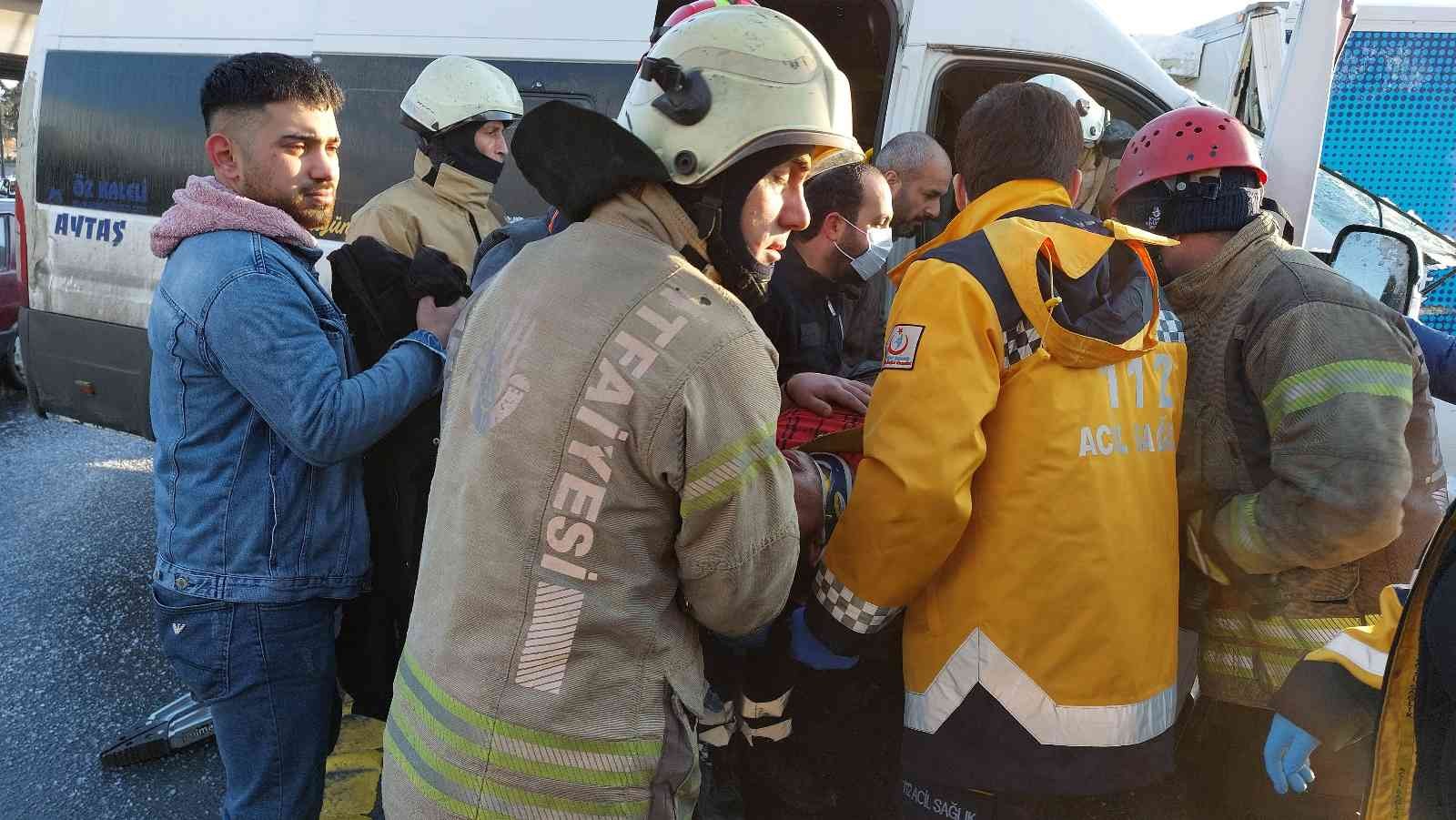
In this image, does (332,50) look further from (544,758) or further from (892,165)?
(544,758)

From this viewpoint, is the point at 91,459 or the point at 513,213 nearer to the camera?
the point at 513,213

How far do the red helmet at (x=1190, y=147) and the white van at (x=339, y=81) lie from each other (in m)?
1.60

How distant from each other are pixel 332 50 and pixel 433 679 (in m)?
3.94

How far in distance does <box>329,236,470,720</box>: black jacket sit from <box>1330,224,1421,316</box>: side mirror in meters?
2.72

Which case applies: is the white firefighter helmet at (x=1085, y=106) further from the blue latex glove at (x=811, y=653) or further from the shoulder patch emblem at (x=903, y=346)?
the blue latex glove at (x=811, y=653)

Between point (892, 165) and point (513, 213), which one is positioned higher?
point (892, 165)

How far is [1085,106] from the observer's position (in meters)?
3.54

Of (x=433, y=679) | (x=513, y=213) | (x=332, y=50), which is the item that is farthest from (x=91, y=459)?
(x=433, y=679)

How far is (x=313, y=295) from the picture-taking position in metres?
2.03

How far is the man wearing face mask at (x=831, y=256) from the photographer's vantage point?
8.61 feet

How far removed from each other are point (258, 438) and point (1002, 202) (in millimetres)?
1545

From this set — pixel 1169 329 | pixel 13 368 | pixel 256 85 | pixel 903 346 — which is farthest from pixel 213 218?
pixel 13 368

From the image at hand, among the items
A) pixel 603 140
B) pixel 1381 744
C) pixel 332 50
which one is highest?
pixel 332 50

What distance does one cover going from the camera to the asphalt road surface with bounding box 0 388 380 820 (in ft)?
10.3
